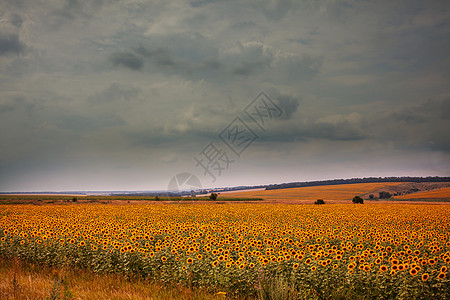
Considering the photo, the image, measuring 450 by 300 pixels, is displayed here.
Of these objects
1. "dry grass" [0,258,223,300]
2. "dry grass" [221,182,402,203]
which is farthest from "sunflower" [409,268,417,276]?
"dry grass" [221,182,402,203]

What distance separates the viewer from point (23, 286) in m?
7.66

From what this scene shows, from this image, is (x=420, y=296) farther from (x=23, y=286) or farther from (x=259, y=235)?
(x=23, y=286)

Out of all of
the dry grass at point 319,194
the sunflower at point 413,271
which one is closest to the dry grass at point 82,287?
the sunflower at point 413,271

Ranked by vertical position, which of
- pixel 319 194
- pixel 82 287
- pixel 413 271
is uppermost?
pixel 413 271

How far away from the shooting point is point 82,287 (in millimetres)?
8055

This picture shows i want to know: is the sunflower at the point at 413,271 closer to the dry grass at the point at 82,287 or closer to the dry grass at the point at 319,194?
the dry grass at the point at 82,287

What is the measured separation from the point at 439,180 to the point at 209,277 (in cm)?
17166

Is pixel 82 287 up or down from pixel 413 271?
down

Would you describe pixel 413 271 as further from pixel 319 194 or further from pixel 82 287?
pixel 319 194

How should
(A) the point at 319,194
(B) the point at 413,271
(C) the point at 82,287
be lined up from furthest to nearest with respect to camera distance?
(A) the point at 319,194
(C) the point at 82,287
(B) the point at 413,271

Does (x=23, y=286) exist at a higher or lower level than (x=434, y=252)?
higher

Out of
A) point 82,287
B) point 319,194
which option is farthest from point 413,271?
point 319,194

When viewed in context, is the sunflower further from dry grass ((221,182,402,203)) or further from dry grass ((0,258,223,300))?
dry grass ((221,182,402,203))

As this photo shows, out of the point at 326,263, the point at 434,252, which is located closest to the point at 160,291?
the point at 326,263
